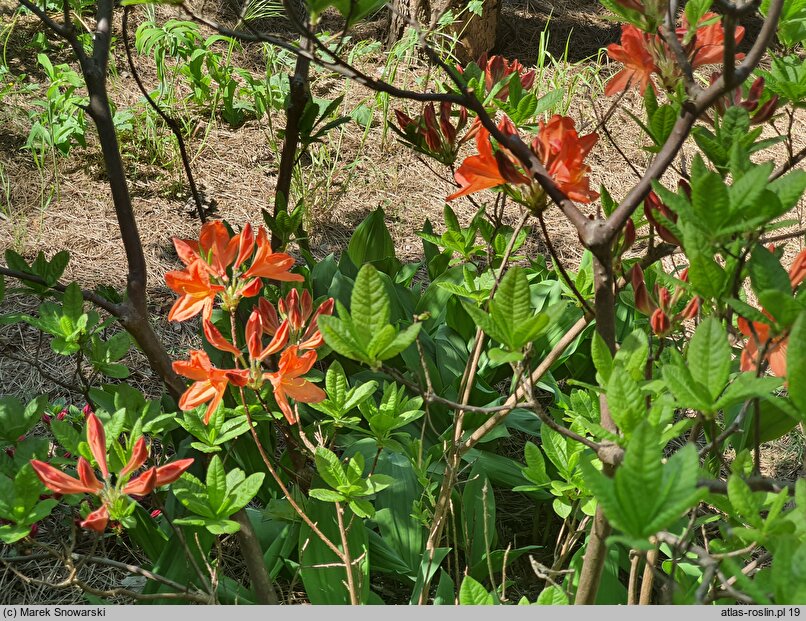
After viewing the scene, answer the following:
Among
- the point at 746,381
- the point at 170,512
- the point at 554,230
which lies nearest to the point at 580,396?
the point at 746,381

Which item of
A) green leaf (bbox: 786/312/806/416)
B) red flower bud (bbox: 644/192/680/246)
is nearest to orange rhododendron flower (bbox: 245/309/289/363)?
red flower bud (bbox: 644/192/680/246)

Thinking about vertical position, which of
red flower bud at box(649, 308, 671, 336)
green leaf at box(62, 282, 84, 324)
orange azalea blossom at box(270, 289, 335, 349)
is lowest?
green leaf at box(62, 282, 84, 324)

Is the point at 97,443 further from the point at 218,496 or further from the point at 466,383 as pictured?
the point at 466,383

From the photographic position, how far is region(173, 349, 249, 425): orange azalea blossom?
1030 millimetres

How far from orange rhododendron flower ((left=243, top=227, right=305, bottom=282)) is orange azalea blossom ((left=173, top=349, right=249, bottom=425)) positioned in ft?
0.50

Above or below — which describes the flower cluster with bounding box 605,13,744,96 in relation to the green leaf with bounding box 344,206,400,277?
above

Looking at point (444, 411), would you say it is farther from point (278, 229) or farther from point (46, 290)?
point (46, 290)

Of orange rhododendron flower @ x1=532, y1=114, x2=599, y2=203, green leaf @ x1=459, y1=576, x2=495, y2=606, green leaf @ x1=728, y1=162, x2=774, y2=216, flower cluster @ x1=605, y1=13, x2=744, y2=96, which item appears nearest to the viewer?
green leaf @ x1=728, y1=162, x2=774, y2=216

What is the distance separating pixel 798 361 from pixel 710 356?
9 centimetres

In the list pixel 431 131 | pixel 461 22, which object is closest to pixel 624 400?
pixel 431 131

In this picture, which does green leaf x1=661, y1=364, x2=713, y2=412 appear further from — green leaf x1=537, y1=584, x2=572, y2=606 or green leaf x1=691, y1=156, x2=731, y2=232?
green leaf x1=537, y1=584, x2=572, y2=606

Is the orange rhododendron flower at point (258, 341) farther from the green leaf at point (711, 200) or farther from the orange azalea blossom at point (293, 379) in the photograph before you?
the green leaf at point (711, 200)

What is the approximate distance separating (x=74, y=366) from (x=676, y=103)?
1.74 meters

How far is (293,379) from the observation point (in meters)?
1.08
